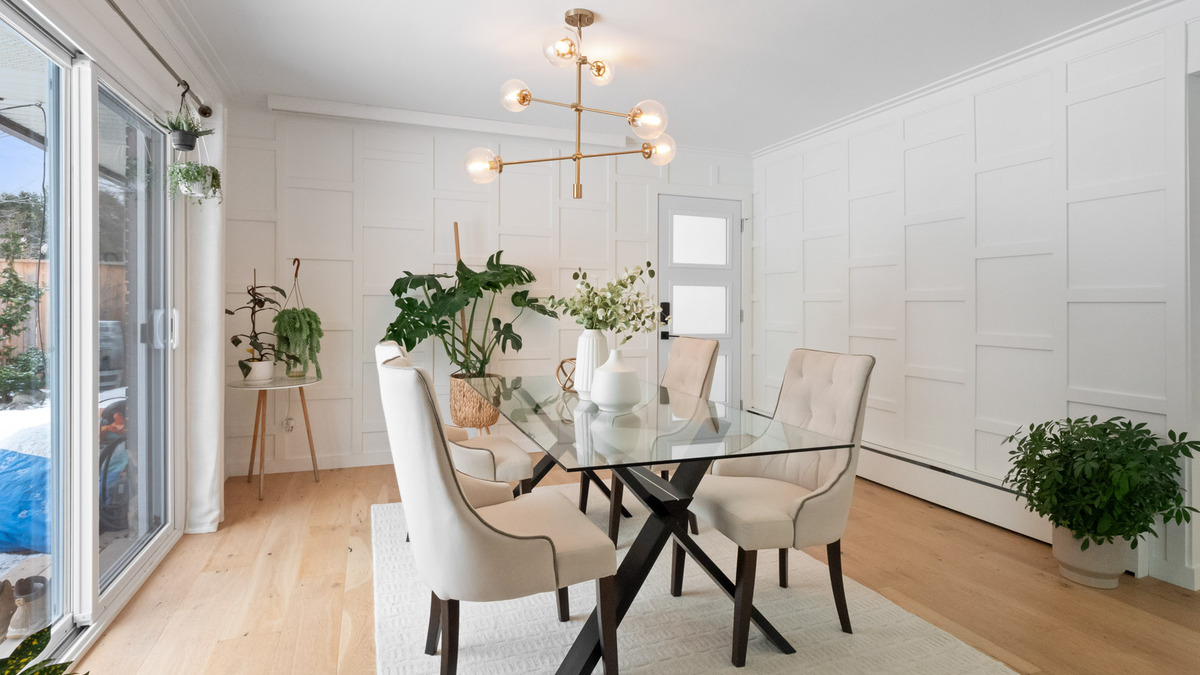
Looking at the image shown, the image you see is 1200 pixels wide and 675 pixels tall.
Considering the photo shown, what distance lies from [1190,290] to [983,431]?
45.2 inches

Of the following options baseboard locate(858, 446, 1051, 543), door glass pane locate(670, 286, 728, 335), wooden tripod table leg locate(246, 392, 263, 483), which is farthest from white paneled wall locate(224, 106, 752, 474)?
baseboard locate(858, 446, 1051, 543)

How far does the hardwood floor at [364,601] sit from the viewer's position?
6.43ft

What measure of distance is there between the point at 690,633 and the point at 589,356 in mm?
1117

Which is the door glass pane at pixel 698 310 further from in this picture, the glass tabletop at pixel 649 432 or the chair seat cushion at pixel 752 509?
the chair seat cushion at pixel 752 509

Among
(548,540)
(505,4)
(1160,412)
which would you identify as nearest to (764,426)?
(548,540)

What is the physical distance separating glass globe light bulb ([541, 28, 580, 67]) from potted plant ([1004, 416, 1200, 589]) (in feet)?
8.37

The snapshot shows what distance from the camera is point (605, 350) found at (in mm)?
2643

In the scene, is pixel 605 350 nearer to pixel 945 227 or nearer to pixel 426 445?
pixel 426 445

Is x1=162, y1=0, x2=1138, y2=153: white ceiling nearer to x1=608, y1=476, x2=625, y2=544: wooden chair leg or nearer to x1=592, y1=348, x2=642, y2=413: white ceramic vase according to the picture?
x1=592, y1=348, x2=642, y2=413: white ceramic vase

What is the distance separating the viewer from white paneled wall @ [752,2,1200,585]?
Answer: 2.59 metres

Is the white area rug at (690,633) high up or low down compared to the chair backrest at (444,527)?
down

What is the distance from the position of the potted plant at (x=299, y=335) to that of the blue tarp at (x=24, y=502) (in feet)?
5.73

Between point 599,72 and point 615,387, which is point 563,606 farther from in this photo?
point 599,72

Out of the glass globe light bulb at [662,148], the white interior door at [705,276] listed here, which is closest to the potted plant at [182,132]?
the glass globe light bulb at [662,148]
